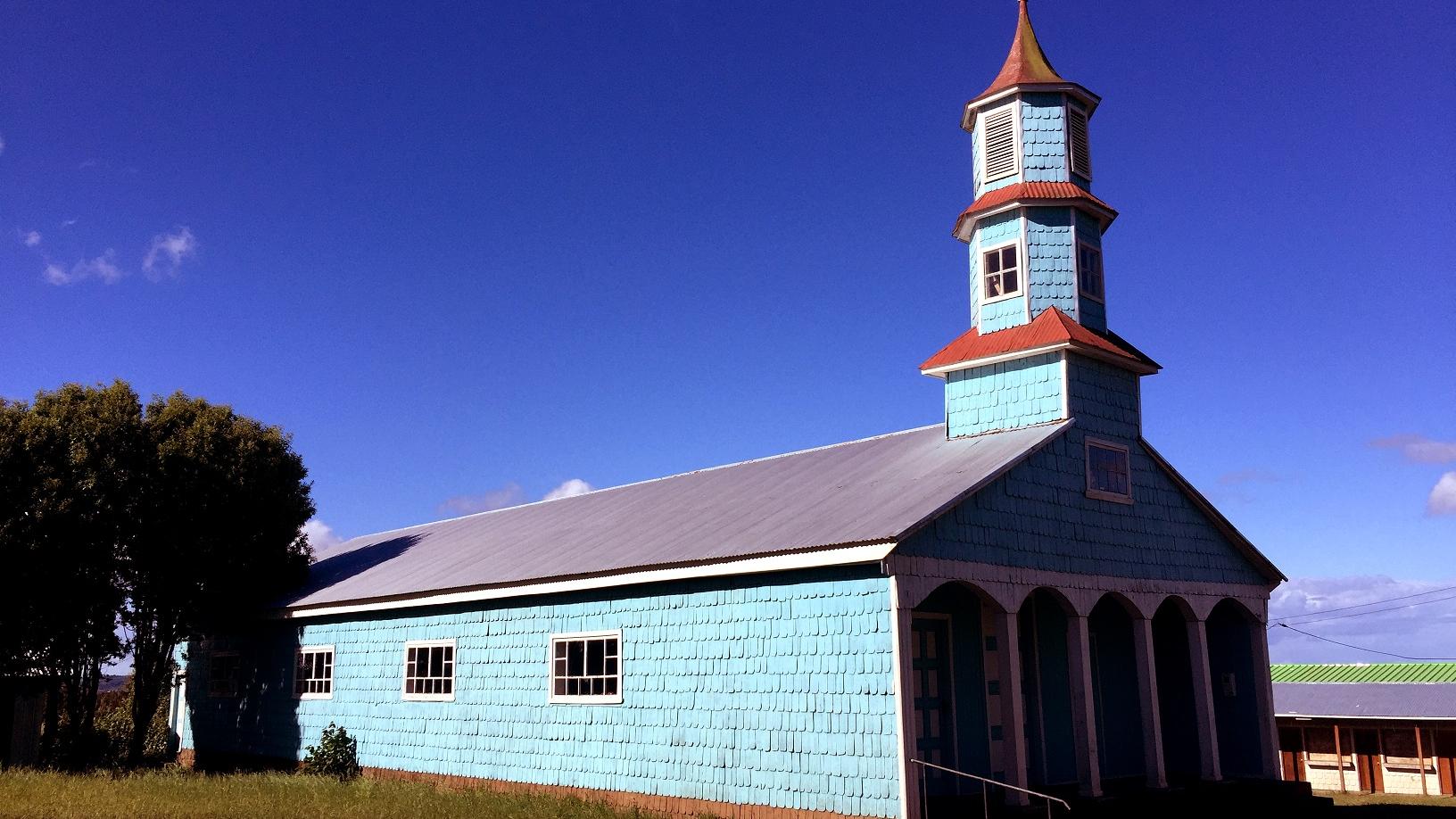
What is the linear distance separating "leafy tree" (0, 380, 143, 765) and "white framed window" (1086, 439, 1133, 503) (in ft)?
59.0

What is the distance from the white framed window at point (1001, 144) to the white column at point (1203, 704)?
7.98 meters

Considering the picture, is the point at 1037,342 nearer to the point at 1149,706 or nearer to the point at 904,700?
the point at 1149,706

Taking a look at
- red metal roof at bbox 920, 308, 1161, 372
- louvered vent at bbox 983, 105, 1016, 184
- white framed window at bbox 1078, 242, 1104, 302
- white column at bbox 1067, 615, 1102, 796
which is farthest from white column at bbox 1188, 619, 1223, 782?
louvered vent at bbox 983, 105, 1016, 184

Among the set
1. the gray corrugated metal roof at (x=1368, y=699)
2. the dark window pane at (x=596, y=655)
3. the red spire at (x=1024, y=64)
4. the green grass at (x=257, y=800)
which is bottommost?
the gray corrugated metal roof at (x=1368, y=699)

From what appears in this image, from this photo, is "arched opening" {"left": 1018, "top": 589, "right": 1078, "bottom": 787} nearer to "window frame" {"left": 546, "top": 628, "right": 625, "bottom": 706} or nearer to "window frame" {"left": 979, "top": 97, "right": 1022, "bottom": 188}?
"window frame" {"left": 546, "top": 628, "right": 625, "bottom": 706}

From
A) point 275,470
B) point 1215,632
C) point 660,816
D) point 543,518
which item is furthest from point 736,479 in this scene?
point 275,470

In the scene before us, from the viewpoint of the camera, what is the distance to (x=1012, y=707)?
14.6 metres

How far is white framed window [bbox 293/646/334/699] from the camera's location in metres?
22.3

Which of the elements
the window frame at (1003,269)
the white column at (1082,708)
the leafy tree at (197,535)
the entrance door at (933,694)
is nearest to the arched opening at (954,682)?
the entrance door at (933,694)

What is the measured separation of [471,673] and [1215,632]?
13.0 m

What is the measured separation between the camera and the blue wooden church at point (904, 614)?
45.8ft

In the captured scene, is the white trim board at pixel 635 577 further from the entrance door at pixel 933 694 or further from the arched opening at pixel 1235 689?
the arched opening at pixel 1235 689

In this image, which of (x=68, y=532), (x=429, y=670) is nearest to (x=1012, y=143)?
(x=429, y=670)

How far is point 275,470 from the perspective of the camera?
A: 2556 centimetres
